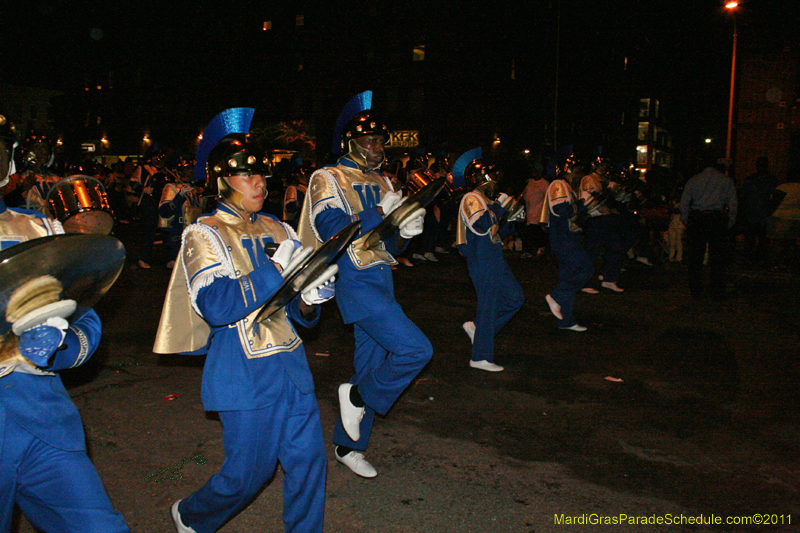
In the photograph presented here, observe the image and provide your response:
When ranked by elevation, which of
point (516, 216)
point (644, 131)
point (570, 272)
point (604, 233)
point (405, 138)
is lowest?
point (570, 272)

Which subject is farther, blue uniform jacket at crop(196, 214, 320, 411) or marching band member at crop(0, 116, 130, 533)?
Answer: blue uniform jacket at crop(196, 214, 320, 411)

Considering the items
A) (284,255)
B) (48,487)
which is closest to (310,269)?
(284,255)

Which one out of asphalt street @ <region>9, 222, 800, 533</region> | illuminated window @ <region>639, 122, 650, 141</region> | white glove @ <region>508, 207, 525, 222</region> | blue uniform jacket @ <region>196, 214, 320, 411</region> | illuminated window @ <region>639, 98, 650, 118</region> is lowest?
asphalt street @ <region>9, 222, 800, 533</region>

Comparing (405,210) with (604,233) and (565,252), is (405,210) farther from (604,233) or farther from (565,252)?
(604,233)

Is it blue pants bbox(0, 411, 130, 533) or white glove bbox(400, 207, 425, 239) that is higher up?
white glove bbox(400, 207, 425, 239)

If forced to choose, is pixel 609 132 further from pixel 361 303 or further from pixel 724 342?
pixel 361 303

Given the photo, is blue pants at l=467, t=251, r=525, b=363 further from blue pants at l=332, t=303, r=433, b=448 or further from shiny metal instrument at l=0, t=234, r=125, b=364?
shiny metal instrument at l=0, t=234, r=125, b=364

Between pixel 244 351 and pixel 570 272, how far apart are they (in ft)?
18.4

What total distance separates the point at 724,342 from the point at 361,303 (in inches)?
215

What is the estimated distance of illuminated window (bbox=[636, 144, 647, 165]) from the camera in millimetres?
52447

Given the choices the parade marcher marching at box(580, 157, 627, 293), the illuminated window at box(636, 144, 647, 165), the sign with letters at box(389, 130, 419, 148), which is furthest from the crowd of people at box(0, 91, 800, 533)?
the illuminated window at box(636, 144, 647, 165)

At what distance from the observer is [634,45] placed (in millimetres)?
48625

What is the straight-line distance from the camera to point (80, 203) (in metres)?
4.83

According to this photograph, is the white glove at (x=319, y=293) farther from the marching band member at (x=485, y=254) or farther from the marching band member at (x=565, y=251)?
the marching band member at (x=565, y=251)
